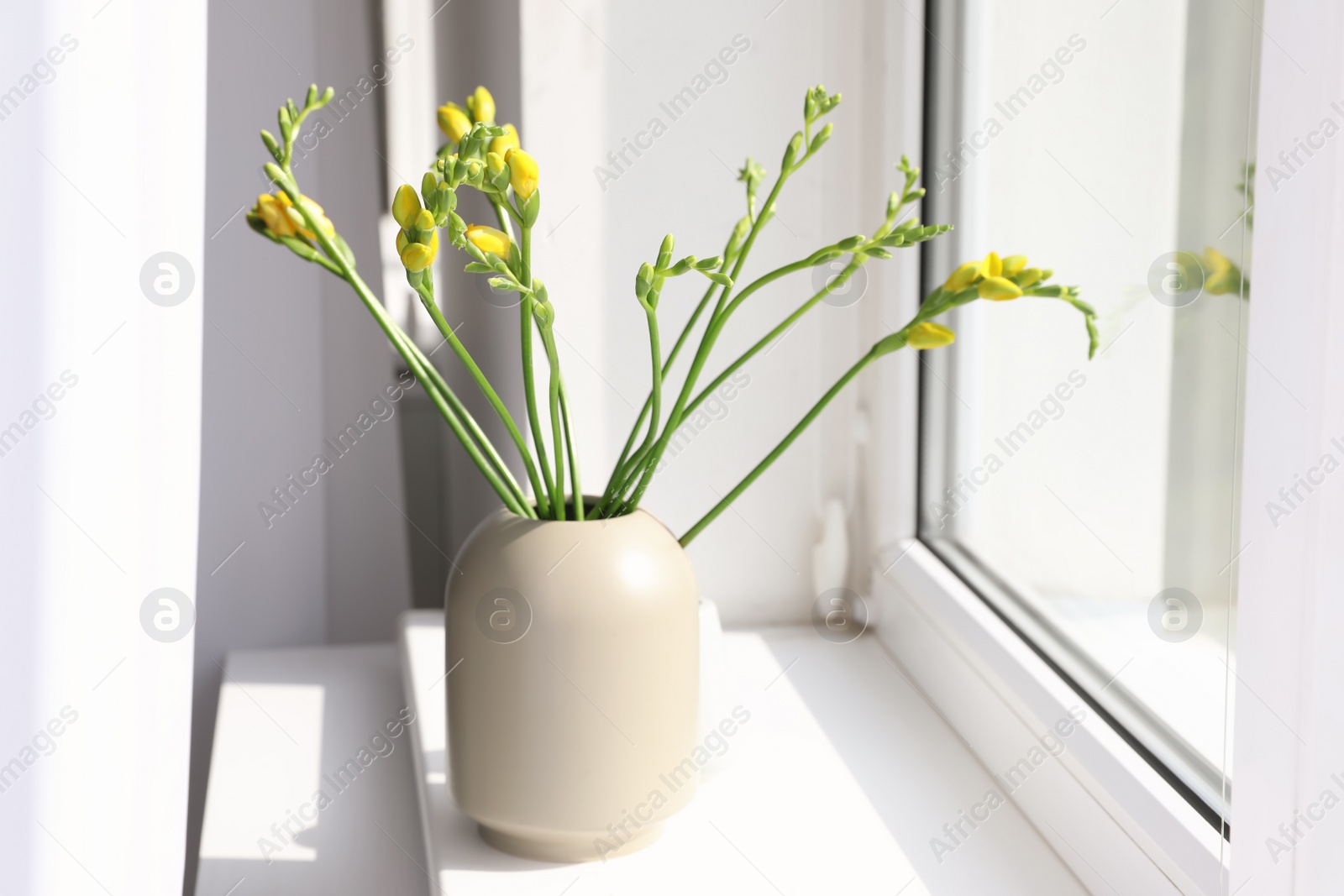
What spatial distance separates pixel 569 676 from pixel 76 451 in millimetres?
301

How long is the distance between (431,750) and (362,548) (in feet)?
1.94

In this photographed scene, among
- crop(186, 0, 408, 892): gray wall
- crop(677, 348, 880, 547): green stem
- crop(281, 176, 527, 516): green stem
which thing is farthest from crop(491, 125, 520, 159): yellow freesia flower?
crop(186, 0, 408, 892): gray wall

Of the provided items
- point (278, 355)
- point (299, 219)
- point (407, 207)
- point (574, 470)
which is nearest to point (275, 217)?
point (299, 219)

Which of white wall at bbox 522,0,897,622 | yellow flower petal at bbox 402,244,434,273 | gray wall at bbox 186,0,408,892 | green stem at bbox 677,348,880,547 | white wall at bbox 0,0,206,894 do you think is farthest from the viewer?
gray wall at bbox 186,0,408,892

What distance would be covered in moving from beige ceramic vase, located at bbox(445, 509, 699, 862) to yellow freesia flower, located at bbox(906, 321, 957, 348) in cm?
19

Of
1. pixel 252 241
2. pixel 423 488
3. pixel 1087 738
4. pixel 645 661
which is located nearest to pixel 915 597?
pixel 1087 738

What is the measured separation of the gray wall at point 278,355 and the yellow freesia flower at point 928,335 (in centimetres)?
83

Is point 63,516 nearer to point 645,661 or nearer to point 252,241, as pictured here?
point 645,661

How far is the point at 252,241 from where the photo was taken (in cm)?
131

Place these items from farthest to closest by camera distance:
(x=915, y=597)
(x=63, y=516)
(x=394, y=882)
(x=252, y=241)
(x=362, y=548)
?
(x=362, y=548) < (x=252, y=241) < (x=915, y=597) < (x=394, y=882) < (x=63, y=516)

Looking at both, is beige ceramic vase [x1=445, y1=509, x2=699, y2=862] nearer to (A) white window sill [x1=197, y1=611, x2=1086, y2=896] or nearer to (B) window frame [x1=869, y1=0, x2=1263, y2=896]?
(A) white window sill [x1=197, y1=611, x2=1086, y2=896]

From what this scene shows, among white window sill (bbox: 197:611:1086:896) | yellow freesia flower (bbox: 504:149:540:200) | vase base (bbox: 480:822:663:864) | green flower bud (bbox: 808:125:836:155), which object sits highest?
green flower bud (bbox: 808:125:836:155)

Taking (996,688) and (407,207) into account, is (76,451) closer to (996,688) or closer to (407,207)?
(407,207)

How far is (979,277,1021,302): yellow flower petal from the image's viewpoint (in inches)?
24.8
